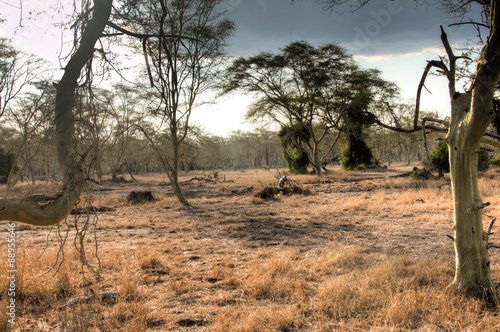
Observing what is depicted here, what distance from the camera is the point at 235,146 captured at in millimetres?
74500

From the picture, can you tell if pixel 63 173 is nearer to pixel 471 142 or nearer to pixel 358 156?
pixel 471 142

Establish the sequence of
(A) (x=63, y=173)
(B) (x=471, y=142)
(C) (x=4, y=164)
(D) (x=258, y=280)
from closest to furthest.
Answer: (A) (x=63, y=173), (B) (x=471, y=142), (D) (x=258, y=280), (C) (x=4, y=164)

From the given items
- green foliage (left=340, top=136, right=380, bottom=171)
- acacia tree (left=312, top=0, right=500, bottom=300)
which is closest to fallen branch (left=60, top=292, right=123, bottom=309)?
acacia tree (left=312, top=0, right=500, bottom=300)

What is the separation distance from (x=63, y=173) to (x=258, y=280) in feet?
8.60

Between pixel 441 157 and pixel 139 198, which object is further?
pixel 441 157

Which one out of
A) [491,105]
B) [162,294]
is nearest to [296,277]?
[162,294]

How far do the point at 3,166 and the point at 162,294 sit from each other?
1387 inches

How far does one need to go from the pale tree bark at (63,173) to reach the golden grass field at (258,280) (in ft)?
1.10

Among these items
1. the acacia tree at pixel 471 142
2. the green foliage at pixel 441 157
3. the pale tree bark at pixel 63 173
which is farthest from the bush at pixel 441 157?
the pale tree bark at pixel 63 173

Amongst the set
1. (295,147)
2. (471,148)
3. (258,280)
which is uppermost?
(295,147)

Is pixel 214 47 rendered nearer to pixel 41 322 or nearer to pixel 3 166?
pixel 41 322

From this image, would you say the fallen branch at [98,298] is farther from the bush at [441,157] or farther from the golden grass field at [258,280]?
the bush at [441,157]

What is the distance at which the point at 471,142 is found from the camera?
2.74 m

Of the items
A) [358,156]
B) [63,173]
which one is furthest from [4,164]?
[63,173]
